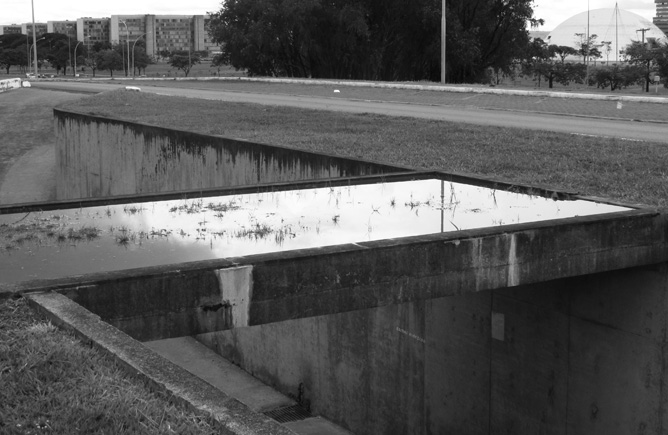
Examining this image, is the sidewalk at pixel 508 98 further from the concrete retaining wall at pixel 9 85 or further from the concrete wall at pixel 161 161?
the concrete retaining wall at pixel 9 85

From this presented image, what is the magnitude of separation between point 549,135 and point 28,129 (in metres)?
25.4

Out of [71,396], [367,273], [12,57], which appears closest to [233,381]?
[367,273]

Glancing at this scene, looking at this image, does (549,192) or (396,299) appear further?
(549,192)

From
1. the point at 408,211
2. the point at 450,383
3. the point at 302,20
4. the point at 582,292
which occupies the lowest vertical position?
the point at 450,383

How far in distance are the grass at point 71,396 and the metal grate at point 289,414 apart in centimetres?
700

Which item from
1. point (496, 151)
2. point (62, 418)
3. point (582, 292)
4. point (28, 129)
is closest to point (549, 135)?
point (496, 151)

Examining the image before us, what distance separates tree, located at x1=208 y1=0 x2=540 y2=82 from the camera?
53719 mm

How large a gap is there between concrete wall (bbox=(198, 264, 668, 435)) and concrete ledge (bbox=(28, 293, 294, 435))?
16.6 feet

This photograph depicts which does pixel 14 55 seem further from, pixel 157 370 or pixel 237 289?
pixel 157 370

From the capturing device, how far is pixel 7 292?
5805 millimetres

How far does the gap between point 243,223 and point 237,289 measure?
2177 millimetres

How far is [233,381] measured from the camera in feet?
43.4

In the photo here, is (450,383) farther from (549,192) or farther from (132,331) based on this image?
(132,331)

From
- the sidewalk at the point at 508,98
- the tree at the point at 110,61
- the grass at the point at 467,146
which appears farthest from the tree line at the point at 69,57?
the grass at the point at 467,146
